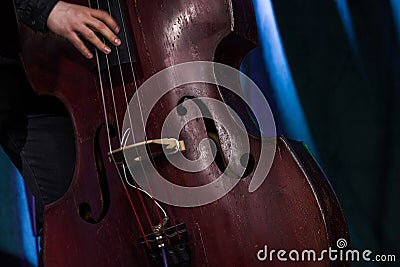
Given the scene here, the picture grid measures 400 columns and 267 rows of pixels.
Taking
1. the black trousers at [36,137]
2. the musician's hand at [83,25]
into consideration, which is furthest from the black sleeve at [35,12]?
the black trousers at [36,137]

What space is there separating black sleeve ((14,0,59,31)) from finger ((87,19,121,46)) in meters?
0.09

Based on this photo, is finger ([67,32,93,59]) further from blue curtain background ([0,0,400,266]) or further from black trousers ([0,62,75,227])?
blue curtain background ([0,0,400,266])

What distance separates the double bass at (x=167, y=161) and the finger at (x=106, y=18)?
2cm

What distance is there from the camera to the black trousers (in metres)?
0.97

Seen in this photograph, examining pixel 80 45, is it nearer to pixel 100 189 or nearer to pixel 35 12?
pixel 35 12

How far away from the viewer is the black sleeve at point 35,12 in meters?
0.87

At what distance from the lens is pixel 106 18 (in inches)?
32.6

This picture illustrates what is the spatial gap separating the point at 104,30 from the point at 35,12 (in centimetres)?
14

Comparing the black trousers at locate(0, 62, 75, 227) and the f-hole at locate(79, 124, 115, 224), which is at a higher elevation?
the black trousers at locate(0, 62, 75, 227)

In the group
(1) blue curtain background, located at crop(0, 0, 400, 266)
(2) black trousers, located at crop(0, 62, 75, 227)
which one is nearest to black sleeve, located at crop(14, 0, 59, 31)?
(2) black trousers, located at crop(0, 62, 75, 227)

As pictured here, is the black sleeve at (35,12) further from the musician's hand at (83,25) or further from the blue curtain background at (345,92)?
the blue curtain background at (345,92)

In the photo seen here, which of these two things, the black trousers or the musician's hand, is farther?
the black trousers

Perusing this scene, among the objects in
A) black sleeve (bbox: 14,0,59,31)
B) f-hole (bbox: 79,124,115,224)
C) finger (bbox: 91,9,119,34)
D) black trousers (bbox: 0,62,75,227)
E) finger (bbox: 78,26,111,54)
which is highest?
black sleeve (bbox: 14,0,59,31)

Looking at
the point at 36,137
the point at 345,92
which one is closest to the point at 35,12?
the point at 36,137
